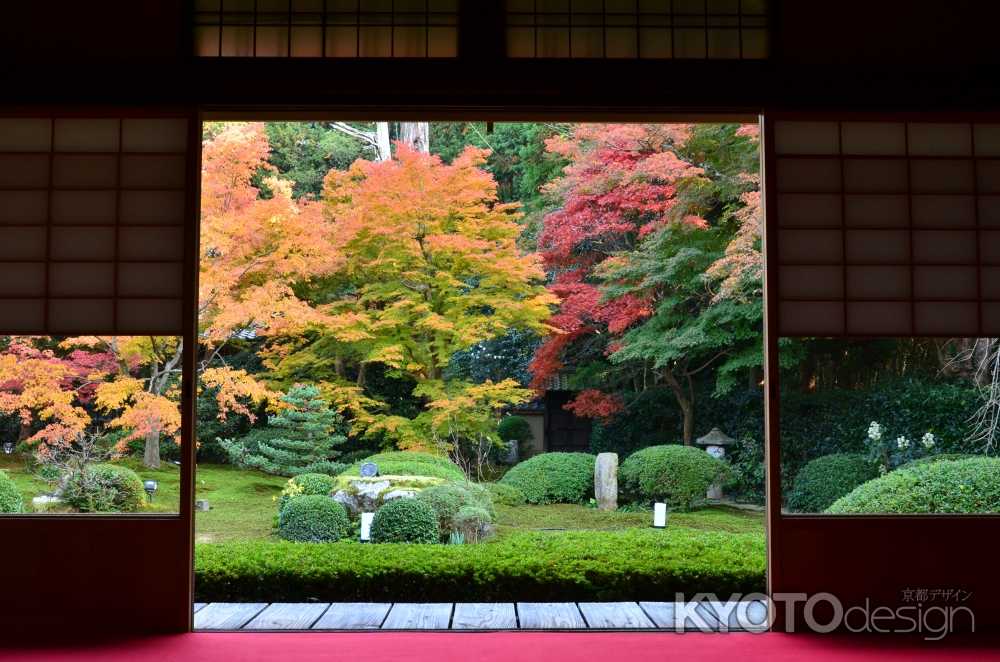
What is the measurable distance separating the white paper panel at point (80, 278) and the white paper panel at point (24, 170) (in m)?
0.38

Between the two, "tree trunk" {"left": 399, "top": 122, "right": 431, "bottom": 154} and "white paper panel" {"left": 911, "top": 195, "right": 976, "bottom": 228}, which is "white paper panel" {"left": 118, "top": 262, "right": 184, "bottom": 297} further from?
"tree trunk" {"left": 399, "top": 122, "right": 431, "bottom": 154}

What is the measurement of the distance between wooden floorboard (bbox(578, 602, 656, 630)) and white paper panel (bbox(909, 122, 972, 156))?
245 centimetres

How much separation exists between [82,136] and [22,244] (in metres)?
0.54

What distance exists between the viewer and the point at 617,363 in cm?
1025

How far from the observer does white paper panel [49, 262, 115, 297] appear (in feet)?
12.1

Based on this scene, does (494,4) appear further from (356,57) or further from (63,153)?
(63,153)

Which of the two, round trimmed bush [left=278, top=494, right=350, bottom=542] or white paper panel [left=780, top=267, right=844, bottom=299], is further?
round trimmed bush [left=278, top=494, right=350, bottom=542]

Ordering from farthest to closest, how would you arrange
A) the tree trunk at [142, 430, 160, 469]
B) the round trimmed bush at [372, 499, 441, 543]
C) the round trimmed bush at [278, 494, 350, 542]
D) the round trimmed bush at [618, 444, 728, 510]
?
the tree trunk at [142, 430, 160, 469] < the round trimmed bush at [618, 444, 728, 510] < the round trimmed bush at [278, 494, 350, 542] < the round trimmed bush at [372, 499, 441, 543]

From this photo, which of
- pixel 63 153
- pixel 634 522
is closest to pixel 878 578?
pixel 63 153

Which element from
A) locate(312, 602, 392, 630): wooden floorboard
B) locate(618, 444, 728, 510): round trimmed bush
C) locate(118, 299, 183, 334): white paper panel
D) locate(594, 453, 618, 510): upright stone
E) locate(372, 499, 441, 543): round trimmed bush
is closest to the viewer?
locate(118, 299, 183, 334): white paper panel

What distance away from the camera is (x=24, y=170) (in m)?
3.75

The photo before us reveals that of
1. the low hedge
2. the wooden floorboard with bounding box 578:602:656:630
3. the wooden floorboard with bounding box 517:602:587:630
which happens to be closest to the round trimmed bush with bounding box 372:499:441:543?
the low hedge

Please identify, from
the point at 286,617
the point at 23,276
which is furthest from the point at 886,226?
the point at 23,276

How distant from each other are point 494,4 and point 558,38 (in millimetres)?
309
